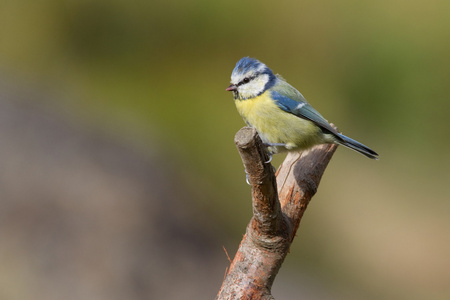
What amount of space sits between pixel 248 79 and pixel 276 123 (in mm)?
210

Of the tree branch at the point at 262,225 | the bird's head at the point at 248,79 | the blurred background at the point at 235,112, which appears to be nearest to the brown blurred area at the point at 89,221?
the blurred background at the point at 235,112

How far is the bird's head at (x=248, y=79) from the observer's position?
2207mm

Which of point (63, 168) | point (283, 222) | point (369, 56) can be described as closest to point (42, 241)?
point (63, 168)

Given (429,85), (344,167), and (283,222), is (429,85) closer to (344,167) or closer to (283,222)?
(344,167)

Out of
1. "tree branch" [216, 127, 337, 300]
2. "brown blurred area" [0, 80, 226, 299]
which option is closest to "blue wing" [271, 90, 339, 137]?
"tree branch" [216, 127, 337, 300]

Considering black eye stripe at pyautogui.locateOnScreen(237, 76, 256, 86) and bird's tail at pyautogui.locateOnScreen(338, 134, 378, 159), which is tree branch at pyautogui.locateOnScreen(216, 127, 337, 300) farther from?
black eye stripe at pyautogui.locateOnScreen(237, 76, 256, 86)

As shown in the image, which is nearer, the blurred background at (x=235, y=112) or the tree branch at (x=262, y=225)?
the tree branch at (x=262, y=225)

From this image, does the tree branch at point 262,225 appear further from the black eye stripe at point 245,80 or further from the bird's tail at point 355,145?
the black eye stripe at point 245,80

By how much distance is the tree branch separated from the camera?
5.41ft

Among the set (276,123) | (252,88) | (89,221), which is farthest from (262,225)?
(89,221)

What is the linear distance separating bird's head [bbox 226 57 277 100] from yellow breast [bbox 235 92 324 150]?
3cm

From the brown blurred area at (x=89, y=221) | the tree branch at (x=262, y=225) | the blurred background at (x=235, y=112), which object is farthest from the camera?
the blurred background at (x=235, y=112)

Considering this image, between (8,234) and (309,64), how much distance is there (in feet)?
8.89

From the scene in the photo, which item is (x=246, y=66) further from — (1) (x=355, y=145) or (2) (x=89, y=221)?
(2) (x=89, y=221)
